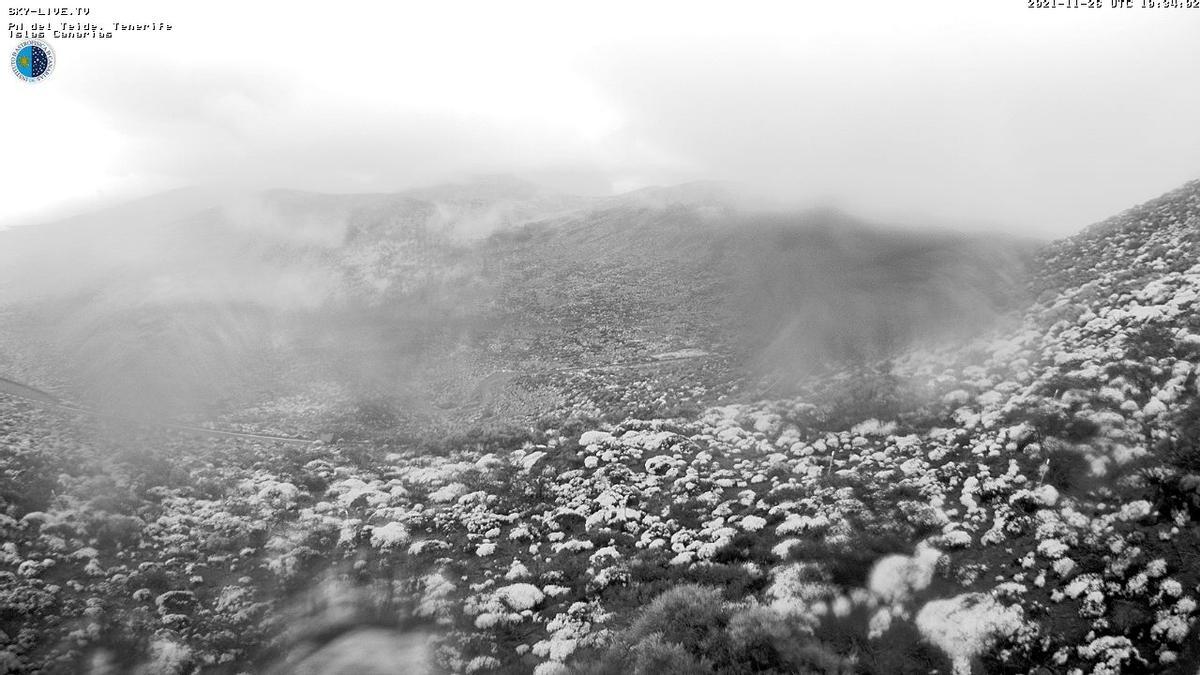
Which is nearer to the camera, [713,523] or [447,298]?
[713,523]

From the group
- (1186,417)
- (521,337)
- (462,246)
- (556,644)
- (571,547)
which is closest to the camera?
(556,644)

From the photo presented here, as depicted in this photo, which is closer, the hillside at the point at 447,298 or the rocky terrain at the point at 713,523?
the rocky terrain at the point at 713,523

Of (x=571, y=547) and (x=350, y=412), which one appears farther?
(x=350, y=412)

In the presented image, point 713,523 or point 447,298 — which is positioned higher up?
point 713,523

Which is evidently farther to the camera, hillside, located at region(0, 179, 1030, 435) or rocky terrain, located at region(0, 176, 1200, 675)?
hillside, located at region(0, 179, 1030, 435)

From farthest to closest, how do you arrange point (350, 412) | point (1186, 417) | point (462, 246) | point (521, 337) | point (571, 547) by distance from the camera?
point (462, 246)
point (521, 337)
point (350, 412)
point (571, 547)
point (1186, 417)

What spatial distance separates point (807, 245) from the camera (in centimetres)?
3925

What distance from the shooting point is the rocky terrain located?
348 inches

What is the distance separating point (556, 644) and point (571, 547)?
3577 mm

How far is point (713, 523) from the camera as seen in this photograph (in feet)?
43.5

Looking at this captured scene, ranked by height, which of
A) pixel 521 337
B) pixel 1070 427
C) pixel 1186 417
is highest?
pixel 1186 417

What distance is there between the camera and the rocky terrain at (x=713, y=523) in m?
8.83

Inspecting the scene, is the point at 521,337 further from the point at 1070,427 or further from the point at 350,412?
the point at 1070,427

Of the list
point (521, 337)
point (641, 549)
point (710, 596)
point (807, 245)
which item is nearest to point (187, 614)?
point (641, 549)
